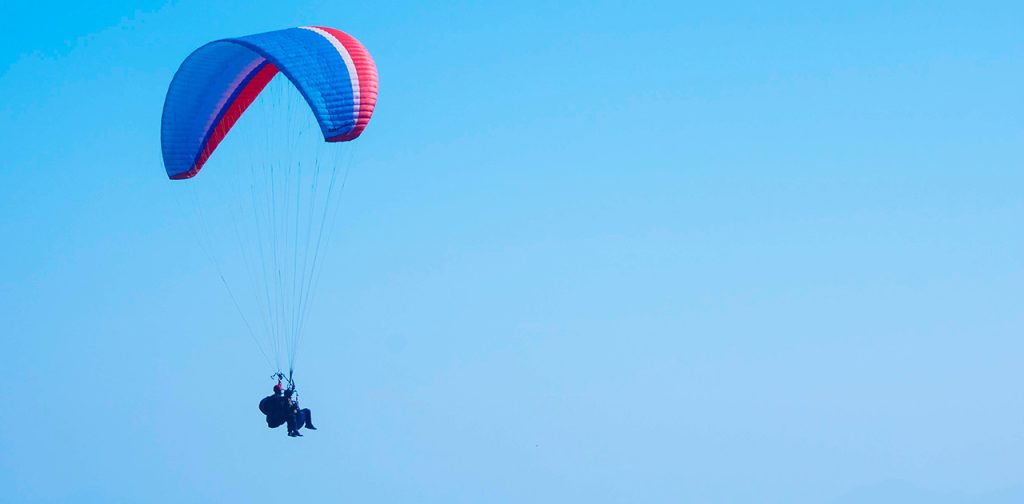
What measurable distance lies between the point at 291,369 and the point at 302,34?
19.6ft

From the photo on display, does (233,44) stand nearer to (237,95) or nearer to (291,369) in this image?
(237,95)

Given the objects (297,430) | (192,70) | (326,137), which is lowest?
(297,430)

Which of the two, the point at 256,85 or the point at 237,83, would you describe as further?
the point at 256,85

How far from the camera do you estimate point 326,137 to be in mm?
37000

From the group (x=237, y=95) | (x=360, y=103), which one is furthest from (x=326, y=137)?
(x=237, y=95)

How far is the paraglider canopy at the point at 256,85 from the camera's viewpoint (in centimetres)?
3700

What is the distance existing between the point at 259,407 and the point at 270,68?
656 centimetres

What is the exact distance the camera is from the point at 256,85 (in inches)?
1586

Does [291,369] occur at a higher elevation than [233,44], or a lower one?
lower

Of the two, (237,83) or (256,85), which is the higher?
(256,85)

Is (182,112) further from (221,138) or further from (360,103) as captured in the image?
(360,103)

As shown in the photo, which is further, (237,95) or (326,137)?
(237,95)

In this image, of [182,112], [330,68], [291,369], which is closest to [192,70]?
[182,112]

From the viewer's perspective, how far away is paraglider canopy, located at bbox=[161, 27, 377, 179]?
37000 mm
